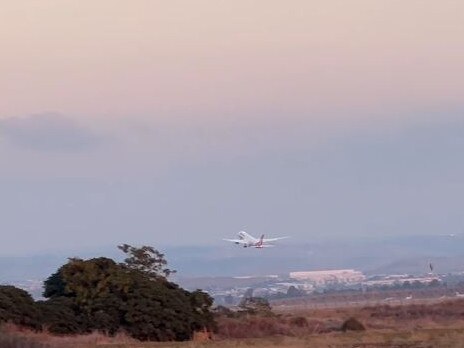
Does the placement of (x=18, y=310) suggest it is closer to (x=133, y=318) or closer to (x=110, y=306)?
(x=110, y=306)

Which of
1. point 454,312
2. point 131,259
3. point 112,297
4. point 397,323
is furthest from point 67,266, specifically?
point 454,312

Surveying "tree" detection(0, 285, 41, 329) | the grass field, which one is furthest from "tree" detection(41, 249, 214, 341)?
the grass field

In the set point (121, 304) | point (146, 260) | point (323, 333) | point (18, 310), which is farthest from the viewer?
point (146, 260)

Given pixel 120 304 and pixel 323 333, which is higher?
pixel 120 304

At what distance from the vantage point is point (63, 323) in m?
46.9

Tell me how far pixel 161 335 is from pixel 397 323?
18.6m

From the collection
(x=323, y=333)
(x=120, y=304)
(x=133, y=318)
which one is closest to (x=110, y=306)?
(x=120, y=304)

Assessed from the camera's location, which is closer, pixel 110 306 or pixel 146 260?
pixel 110 306

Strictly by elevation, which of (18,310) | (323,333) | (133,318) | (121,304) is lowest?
(323,333)

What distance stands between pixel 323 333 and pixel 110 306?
8.66 meters

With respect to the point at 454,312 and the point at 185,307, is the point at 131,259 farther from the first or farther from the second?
the point at 454,312

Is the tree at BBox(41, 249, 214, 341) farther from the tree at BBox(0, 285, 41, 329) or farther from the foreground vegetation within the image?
the tree at BBox(0, 285, 41, 329)

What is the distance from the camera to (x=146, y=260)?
2383 inches

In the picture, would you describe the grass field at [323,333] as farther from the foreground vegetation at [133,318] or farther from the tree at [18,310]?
the tree at [18,310]
